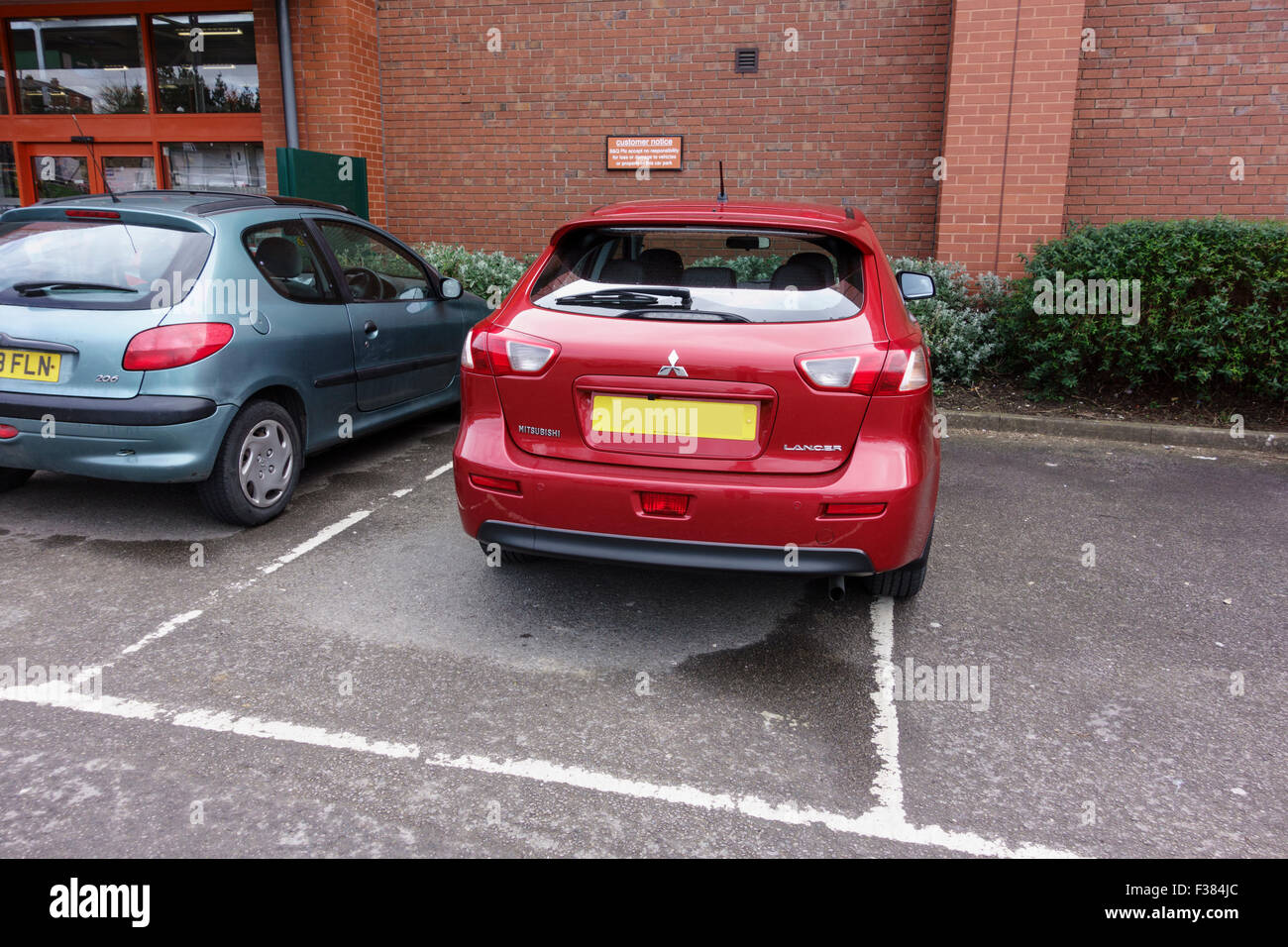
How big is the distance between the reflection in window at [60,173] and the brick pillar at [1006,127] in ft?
32.7

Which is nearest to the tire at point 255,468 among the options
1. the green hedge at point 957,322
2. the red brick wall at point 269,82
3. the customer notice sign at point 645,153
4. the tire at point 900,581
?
the tire at point 900,581

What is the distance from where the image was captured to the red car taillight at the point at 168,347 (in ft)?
13.8

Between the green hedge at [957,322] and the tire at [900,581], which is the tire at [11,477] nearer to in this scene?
the tire at [900,581]

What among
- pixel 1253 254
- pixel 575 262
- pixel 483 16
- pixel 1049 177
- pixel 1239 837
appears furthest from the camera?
pixel 483 16

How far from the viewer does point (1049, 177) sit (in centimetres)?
850

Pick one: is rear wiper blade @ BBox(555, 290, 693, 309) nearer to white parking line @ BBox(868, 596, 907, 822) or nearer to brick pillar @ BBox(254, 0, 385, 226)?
white parking line @ BBox(868, 596, 907, 822)

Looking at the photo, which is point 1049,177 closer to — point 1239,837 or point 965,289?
point 965,289

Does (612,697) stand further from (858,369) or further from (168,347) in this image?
(168,347)

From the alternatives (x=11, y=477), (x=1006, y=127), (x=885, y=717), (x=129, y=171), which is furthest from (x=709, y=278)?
(x=129, y=171)

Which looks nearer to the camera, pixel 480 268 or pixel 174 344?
pixel 174 344

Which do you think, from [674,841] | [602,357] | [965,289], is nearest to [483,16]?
[965,289]

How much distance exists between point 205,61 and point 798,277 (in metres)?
9.99

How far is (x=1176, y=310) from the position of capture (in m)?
6.94
